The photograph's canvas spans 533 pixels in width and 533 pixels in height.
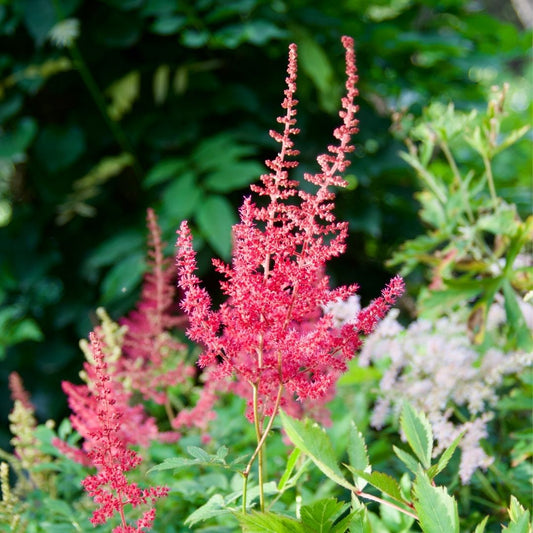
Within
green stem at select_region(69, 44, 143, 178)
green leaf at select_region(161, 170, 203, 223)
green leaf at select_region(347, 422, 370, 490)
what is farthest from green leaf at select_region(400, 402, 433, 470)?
green stem at select_region(69, 44, 143, 178)

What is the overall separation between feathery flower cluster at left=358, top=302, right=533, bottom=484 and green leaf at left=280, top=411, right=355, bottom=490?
0.41 metres

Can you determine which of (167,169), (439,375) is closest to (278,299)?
(439,375)

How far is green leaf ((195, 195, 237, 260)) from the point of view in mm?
2053

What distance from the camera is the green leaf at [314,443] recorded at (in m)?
0.69

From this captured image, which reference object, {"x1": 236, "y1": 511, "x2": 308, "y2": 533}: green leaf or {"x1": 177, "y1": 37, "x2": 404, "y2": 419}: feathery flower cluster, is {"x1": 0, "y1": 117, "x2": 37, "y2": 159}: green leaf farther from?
{"x1": 236, "y1": 511, "x2": 308, "y2": 533}: green leaf

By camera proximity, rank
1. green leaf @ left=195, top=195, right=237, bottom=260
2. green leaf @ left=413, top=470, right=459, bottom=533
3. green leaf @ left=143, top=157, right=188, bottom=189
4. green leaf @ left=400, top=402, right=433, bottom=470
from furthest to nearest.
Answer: green leaf @ left=143, top=157, right=188, bottom=189 → green leaf @ left=195, top=195, right=237, bottom=260 → green leaf @ left=400, top=402, right=433, bottom=470 → green leaf @ left=413, top=470, right=459, bottom=533

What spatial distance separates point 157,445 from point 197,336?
66 cm

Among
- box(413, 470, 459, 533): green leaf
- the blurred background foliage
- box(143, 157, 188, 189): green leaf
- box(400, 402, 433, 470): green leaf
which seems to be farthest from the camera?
the blurred background foliage

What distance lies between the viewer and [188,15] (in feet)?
7.77

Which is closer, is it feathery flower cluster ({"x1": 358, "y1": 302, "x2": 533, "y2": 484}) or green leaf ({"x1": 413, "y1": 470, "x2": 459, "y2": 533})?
green leaf ({"x1": 413, "y1": 470, "x2": 459, "y2": 533})

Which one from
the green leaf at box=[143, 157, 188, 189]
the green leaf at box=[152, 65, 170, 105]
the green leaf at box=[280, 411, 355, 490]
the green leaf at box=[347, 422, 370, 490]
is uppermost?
the green leaf at box=[152, 65, 170, 105]

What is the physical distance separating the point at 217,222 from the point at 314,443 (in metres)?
1.43

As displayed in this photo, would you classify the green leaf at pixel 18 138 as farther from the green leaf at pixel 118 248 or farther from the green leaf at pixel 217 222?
the green leaf at pixel 217 222

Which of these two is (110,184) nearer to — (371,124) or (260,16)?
(260,16)
